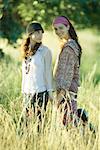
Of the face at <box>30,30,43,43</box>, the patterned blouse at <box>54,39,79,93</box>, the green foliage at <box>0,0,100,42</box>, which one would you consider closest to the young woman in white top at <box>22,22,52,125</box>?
the face at <box>30,30,43,43</box>

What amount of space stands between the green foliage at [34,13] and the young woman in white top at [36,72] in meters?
3.74

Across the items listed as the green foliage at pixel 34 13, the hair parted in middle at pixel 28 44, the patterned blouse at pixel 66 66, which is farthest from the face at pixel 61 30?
the green foliage at pixel 34 13

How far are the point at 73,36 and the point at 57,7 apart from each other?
5.30 metres

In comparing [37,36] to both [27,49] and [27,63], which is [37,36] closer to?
[27,49]

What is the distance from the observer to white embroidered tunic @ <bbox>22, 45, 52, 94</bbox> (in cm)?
692

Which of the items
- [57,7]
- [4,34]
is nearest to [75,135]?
[4,34]

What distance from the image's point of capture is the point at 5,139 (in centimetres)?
652

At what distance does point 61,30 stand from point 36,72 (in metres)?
0.51

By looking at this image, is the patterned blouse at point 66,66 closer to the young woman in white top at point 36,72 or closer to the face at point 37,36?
the young woman in white top at point 36,72

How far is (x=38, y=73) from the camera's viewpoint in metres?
6.92

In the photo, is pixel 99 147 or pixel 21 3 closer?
pixel 99 147

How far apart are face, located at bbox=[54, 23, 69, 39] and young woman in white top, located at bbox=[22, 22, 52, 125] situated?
21 centimetres

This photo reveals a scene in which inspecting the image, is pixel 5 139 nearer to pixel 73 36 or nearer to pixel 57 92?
pixel 57 92

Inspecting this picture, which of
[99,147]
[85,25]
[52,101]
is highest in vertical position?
[85,25]
